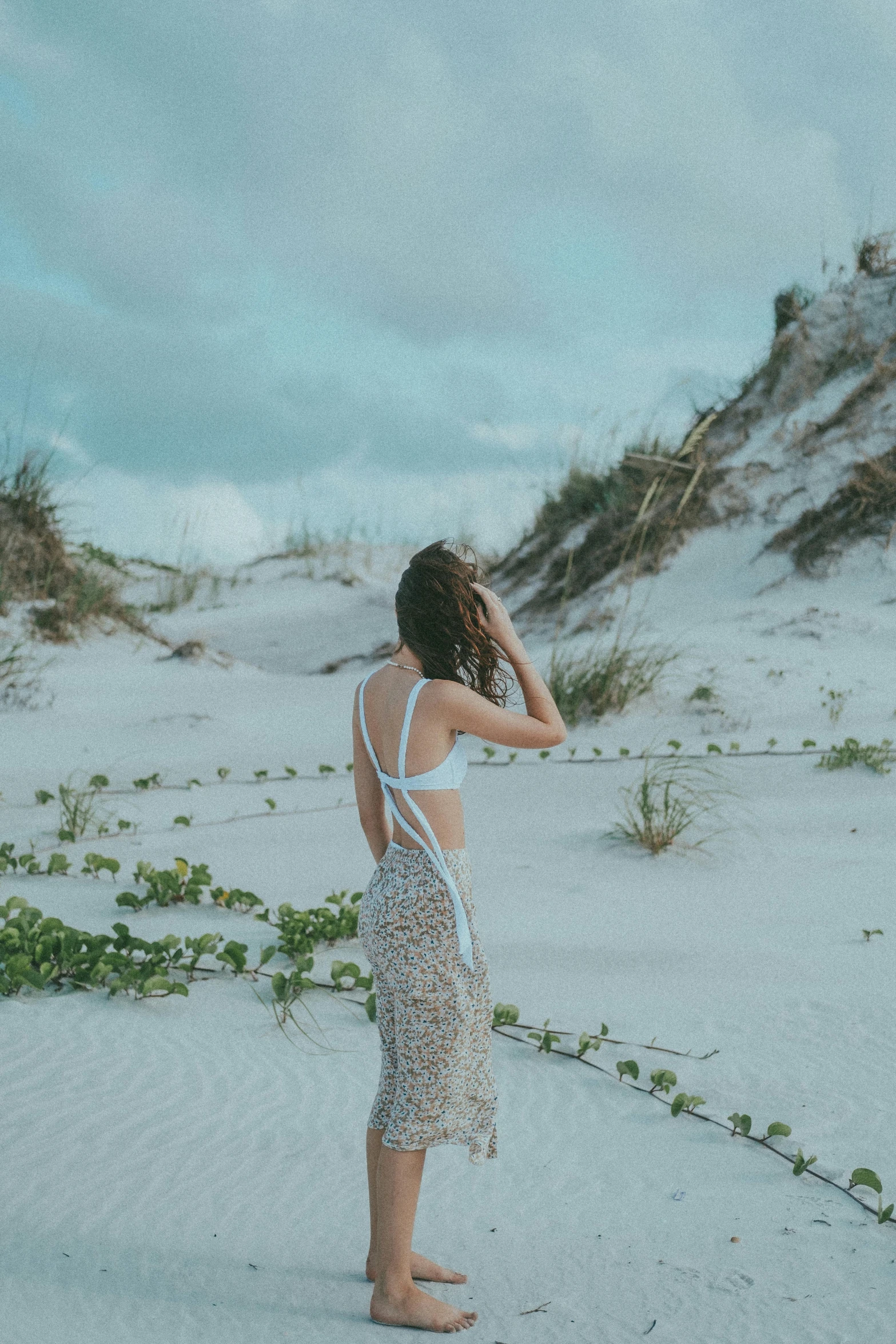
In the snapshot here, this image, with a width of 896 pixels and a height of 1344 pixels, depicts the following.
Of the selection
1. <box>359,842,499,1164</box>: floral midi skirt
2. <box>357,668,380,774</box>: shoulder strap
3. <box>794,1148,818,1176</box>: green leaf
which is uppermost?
<box>357,668,380,774</box>: shoulder strap

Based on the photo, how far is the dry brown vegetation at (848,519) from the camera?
877cm

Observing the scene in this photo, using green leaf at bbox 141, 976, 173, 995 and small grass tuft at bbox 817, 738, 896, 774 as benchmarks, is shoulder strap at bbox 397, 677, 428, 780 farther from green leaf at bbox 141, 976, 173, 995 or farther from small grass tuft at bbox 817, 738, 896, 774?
small grass tuft at bbox 817, 738, 896, 774

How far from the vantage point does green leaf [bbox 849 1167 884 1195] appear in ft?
8.36

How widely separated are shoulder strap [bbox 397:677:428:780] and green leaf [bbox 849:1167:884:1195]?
1.40m

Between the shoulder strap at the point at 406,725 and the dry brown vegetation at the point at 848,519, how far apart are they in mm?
7137

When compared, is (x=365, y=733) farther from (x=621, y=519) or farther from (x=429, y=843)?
(x=621, y=519)

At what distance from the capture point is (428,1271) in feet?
7.70

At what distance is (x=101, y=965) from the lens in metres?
3.62

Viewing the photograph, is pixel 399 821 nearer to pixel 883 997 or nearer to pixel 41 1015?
pixel 41 1015

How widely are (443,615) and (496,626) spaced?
118 millimetres

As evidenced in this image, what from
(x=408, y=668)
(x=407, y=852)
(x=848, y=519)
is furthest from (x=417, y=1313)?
(x=848, y=519)

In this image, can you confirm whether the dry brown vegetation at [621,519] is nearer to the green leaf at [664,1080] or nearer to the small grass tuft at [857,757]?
the small grass tuft at [857,757]

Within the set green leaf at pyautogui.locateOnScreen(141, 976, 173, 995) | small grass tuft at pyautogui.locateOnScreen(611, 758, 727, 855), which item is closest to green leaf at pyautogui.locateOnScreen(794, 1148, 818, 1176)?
green leaf at pyautogui.locateOnScreen(141, 976, 173, 995)

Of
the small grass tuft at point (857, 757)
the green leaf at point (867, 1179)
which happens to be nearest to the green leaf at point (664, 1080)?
the green leaf at point (867, 1179)
